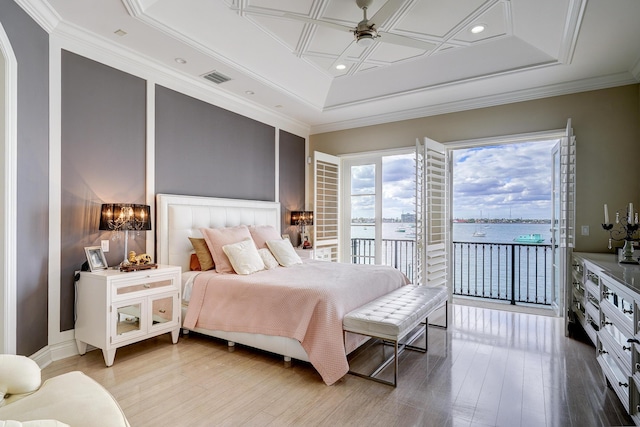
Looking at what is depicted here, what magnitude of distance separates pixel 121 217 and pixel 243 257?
117 cm

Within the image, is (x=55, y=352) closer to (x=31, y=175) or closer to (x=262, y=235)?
(x=31, y=175)

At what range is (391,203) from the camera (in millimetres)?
5766

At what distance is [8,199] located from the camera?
2396 mm

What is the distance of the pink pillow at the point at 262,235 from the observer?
13.8 ft

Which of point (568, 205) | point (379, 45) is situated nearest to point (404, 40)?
point (379, 45)

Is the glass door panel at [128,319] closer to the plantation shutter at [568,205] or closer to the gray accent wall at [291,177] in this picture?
the gray accent wall at [291,177]

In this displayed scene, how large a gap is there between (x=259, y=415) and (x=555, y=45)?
4210 millimetres

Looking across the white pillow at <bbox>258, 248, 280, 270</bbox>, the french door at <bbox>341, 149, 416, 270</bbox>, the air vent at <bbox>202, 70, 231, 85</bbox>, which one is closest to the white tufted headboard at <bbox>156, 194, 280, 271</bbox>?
the white pillow at <bbox>258, 248, 280, 270</bbox>

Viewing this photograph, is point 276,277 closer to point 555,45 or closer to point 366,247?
point 366,247

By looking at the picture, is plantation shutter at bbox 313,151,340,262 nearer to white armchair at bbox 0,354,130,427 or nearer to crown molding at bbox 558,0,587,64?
crown molding at bbox 558,0,587,64

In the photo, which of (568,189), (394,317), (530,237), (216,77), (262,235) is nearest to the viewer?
(394,317)

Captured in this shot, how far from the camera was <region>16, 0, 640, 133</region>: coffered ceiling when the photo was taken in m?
2.82

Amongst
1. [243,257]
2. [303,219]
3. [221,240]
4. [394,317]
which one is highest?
[303,219]

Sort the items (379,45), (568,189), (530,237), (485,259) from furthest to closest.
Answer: (530,237), (485,259), (379,45), (568,189)
